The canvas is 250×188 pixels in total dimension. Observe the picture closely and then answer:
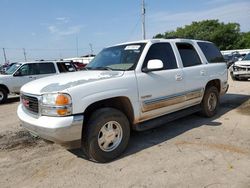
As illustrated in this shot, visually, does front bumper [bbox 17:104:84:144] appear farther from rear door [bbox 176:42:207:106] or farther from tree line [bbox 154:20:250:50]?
tree line [bbox 154:20:250:50]

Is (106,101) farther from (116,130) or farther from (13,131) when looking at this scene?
(13,131)

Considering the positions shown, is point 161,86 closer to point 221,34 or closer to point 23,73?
point 23,73

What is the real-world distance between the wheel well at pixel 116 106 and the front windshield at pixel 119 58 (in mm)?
626

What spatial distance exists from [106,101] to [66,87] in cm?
77

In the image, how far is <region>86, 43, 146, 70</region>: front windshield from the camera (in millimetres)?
4709

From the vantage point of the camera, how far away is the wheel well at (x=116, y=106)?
3.98 metres

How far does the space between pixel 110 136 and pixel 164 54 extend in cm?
209

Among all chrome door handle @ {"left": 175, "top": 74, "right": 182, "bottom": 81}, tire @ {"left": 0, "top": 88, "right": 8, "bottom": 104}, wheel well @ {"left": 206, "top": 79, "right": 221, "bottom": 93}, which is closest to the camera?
chrome door handle @ {"left": 175, "top": 74, "right": 182, "bottom": 81}

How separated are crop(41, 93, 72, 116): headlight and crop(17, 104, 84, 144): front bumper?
71 millimetres

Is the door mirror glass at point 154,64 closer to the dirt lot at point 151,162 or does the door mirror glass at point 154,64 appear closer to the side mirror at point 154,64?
the side mirror at point 154,64

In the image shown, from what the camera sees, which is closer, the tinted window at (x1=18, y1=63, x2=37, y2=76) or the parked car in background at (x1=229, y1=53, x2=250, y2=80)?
the tinted window at (x1=18, y1=63, x2=37, y2=76)

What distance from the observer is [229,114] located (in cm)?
682

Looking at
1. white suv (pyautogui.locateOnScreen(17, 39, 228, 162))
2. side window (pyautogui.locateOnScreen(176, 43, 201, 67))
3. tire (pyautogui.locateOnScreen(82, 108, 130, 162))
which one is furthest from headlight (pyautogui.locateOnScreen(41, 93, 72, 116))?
side window (pyautogui.locateOnScreen(176, 43, 201, 67))

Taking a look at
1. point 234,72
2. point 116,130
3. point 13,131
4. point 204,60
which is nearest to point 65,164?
point 116,130
